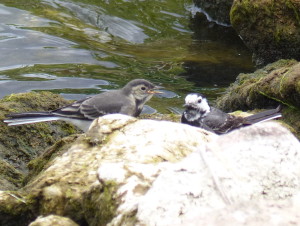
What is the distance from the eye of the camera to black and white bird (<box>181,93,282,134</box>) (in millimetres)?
6863

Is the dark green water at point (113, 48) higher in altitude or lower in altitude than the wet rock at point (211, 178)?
lower

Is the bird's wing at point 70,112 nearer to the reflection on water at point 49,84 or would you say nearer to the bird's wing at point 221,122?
the bird's wing at point 221,122

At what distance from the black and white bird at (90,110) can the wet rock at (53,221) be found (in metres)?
2.38

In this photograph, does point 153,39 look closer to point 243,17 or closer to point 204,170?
point 243,17

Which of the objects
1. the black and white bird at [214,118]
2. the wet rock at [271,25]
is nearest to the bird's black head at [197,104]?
the black and white bird at [214,118]

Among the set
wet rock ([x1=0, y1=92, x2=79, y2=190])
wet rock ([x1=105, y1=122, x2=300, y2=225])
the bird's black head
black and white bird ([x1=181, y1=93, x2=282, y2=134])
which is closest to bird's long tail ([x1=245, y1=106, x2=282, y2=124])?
black and white bird ([x1=181, y1=93, x2=282, y2=134])

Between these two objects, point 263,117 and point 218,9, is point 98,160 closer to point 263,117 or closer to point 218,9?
point 263,117

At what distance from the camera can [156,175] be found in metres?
4.44

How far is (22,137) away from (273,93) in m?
2.95

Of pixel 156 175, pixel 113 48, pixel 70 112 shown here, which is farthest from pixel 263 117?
pixel 113 48

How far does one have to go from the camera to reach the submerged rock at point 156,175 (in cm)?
405

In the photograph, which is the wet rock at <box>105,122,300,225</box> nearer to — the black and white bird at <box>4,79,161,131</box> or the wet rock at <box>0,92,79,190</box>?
the wet rock at <box>0,92,79,190</box>

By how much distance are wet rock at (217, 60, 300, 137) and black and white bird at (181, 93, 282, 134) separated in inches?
11.9

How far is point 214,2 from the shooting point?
14242 mm
